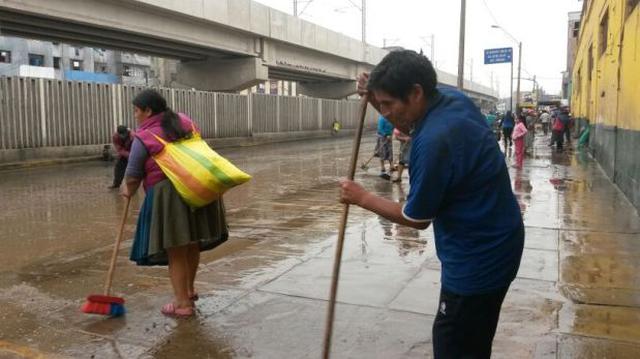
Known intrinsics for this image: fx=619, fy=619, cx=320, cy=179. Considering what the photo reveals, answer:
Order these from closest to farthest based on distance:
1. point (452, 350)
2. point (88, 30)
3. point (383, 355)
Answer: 1. point (452, 350)
2. point (383, 355)
3. point (88, 30)

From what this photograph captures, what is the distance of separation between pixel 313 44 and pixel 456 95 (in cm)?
3253

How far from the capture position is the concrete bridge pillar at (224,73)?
29.9 metres

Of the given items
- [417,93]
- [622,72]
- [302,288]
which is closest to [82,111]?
[622,72]

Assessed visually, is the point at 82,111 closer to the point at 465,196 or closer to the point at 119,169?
the point at 119,169

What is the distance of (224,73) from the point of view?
30.4m

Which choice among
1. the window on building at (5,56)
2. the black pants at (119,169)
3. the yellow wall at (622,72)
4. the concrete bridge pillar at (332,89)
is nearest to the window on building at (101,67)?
the window on building at (5,56)

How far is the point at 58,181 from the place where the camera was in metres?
13.6

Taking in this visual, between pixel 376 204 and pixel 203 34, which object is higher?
pixel 203 34

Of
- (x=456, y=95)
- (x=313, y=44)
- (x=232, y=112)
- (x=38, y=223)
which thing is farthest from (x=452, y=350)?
(x=313, y=44)

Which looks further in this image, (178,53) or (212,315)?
(178,53)

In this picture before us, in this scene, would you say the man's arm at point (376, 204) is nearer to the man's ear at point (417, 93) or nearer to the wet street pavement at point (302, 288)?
the man's ear at point (417, 93)

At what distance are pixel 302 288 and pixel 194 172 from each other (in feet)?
4.90

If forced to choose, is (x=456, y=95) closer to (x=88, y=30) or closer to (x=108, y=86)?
(x=108, y=86)

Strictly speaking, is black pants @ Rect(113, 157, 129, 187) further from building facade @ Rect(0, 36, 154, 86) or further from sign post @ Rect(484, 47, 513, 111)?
sign post @ Rect(484, 47, 513, 111)
